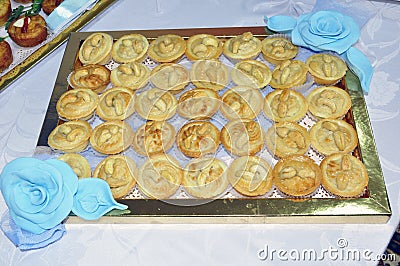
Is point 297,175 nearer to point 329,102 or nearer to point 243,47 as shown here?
point 329,102

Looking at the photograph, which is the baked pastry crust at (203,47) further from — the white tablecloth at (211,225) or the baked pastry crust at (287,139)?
the baked pastry crust at (287,139)

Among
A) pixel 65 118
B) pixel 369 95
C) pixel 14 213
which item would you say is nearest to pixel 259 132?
pixel 369 95

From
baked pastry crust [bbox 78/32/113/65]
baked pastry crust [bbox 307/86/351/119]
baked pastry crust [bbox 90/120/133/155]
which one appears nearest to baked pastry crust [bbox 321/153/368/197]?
baked pastry crust [bbox 307/86/351/119]

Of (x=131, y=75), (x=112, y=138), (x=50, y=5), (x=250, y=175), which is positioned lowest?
(x=250, y=175)

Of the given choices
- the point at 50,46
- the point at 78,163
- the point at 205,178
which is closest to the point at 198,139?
the point at 205,178

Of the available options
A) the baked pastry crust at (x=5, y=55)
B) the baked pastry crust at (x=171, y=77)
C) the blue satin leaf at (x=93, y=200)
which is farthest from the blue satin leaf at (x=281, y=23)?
the baked pastry crust at (x=5, y=55)

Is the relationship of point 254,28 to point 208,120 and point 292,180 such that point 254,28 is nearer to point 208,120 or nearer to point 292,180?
point 208,120

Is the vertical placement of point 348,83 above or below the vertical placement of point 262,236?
above
